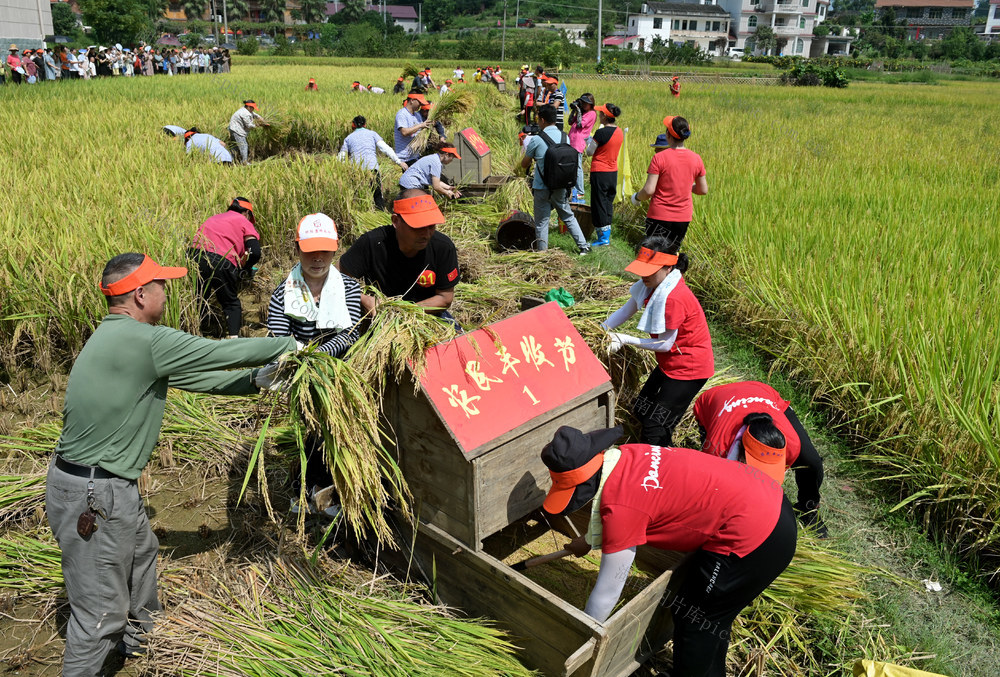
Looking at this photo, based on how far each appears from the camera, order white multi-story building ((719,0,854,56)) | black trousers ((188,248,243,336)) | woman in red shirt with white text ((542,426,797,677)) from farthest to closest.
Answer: white multi-story building ((719,0,854,56)), black trousers ((188,248,243,336)), woman in red shirt with white text ((542,426,797,677))

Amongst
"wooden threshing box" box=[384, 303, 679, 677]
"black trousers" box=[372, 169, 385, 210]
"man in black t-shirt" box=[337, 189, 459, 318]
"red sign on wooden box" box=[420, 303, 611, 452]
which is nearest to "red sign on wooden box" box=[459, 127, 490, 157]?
"black trousers" box=[372, 169, 385, 210]

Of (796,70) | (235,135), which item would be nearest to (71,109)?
(235,135)

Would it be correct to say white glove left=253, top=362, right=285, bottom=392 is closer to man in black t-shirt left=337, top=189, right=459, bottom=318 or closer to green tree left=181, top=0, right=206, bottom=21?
man in black t-shirt left=337, top=189, right=459, bottom=318

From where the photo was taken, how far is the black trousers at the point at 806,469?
3080 millimetres

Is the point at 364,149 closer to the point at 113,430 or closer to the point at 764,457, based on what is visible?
the point at 113,430

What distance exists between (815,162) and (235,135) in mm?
8802

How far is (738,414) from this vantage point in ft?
9.48

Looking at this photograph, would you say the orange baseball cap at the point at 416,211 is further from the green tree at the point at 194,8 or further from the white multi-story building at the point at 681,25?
the green tree at the point at 194,8

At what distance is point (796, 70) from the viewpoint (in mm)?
33281

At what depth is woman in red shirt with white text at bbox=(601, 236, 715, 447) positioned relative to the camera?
10.9 feet

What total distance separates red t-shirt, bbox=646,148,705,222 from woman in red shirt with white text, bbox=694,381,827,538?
133 inches

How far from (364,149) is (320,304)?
6.15 metres

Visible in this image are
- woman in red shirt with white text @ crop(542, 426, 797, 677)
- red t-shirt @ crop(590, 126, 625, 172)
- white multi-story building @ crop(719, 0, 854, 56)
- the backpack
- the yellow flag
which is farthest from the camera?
white multi-story building @ crop(719, 0, 854, 56)

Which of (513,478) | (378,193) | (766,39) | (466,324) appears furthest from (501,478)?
(766,39)
